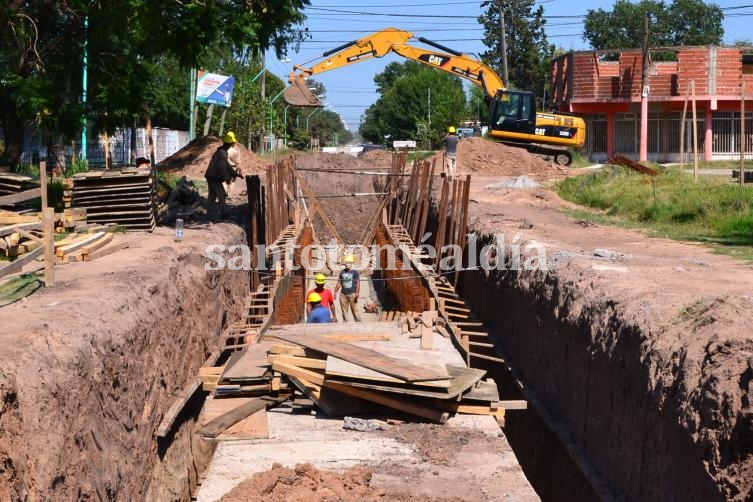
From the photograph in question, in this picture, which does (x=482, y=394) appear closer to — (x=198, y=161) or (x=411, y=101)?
(x=198, y=161)

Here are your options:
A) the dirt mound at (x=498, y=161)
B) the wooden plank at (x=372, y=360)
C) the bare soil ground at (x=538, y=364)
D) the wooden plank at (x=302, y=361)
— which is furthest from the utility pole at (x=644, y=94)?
the wooden plank at (x=302, y=361)

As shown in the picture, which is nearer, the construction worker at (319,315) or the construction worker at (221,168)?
the construction worker at (319,315)

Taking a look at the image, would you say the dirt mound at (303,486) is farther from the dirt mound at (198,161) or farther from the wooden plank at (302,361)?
the dirt mound at (198,161)

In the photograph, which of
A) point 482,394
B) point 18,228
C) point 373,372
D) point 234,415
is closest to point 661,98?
point 18,228

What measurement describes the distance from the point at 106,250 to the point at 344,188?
2120 cm

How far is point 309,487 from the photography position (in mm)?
6875

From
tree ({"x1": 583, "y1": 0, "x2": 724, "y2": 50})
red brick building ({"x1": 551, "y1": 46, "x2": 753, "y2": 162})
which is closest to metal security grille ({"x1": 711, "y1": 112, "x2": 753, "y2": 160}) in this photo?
red brick building ({"x1": 551, "y1": 46, "x2": 753, "y2": 162})

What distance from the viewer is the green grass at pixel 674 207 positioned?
1513cm

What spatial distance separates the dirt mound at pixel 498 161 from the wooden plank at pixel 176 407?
74.2ft

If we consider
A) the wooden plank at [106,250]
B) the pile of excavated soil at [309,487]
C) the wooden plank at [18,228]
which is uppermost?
the wooden plank at [18,228]

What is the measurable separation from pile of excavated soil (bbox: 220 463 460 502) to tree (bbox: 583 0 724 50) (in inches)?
3550

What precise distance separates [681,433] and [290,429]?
346 centimetres

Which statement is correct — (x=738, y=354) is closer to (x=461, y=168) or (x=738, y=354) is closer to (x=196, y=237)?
(x=196, y=237)

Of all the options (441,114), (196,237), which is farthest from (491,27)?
(196,237)
